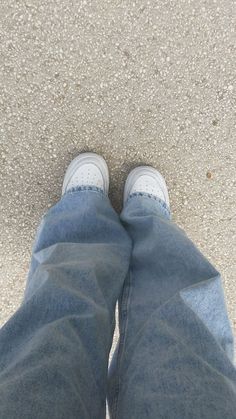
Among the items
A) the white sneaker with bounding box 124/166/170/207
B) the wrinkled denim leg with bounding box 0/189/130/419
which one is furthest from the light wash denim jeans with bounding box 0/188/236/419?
the white sneaker with bounding box 124/166/170/207

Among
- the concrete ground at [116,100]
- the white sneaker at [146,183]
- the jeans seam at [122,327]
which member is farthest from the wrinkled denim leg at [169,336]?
the concrete ground at [116,100]

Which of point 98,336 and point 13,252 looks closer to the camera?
point 98,336

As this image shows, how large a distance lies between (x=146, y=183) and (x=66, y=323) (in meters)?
0.53

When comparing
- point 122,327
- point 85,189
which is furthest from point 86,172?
point 122,327

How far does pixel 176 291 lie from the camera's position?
31.8 inches

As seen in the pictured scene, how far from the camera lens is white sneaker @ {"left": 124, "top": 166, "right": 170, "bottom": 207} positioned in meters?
1.10

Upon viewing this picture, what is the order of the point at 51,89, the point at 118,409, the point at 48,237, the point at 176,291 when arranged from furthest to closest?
1. the point at 51,89
2. the point at 48,237
3. the point at 176,291
4. the point at 118,409

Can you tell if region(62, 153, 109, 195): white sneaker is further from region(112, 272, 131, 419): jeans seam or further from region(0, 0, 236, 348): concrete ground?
region(112, 272, 131, 419): jeans seam

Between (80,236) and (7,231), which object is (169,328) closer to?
(80,236)

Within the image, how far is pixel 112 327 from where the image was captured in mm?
831

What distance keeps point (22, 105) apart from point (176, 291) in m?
0.69

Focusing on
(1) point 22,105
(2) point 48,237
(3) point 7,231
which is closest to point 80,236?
(2) point 48,237

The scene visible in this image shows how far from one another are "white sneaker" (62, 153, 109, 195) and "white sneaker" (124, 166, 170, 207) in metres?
0.08

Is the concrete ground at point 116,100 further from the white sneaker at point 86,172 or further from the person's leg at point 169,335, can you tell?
the person's leg at point 169,335
